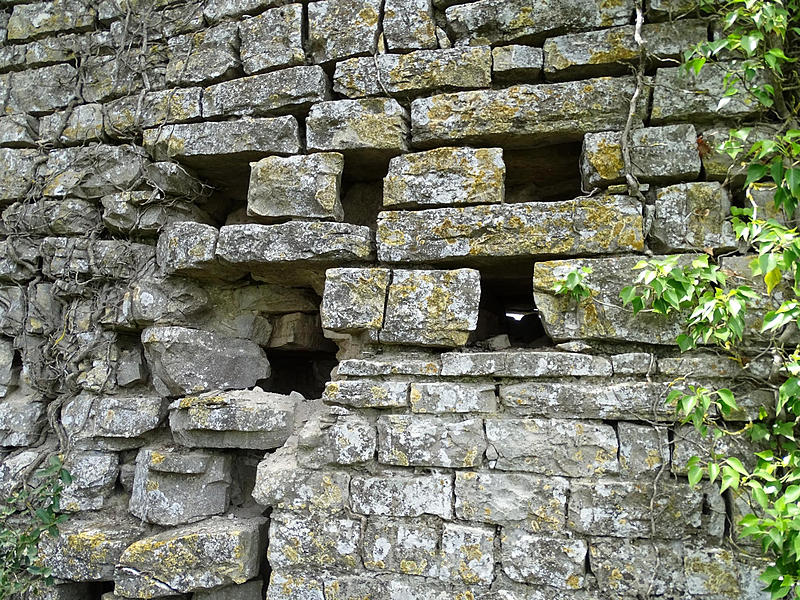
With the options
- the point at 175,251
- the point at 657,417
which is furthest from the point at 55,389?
the point at 657,417

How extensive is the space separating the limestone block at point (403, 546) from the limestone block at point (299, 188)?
1.39 metres

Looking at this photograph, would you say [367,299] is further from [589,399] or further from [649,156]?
[649,156]

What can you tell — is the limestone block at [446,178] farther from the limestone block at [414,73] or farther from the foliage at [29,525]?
the foliage at [29,525]

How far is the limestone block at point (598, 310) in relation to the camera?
2350 millimetres

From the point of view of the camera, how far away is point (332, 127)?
2.82 metres

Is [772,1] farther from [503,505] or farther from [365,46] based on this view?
[503,505]

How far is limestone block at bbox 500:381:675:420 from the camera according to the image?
7.50ft

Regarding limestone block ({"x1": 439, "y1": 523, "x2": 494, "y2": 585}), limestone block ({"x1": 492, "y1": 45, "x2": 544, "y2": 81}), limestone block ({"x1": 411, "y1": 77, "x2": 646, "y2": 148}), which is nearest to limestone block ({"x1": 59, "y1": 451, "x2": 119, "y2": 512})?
limestone block ({"x1": 439, "y1": 523, "x2": 494, "y2": 585})

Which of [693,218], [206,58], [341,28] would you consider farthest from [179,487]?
[693,218]

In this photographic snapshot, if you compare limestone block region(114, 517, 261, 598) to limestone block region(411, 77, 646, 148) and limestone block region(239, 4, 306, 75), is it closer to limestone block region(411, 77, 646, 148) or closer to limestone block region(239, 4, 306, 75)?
limestone block region(411, 77, 646, 148)

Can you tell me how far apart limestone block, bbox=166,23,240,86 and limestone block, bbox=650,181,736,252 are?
87.3 inches

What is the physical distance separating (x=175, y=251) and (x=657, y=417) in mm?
2317

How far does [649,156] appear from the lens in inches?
97.6

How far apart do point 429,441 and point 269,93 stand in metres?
1.85
